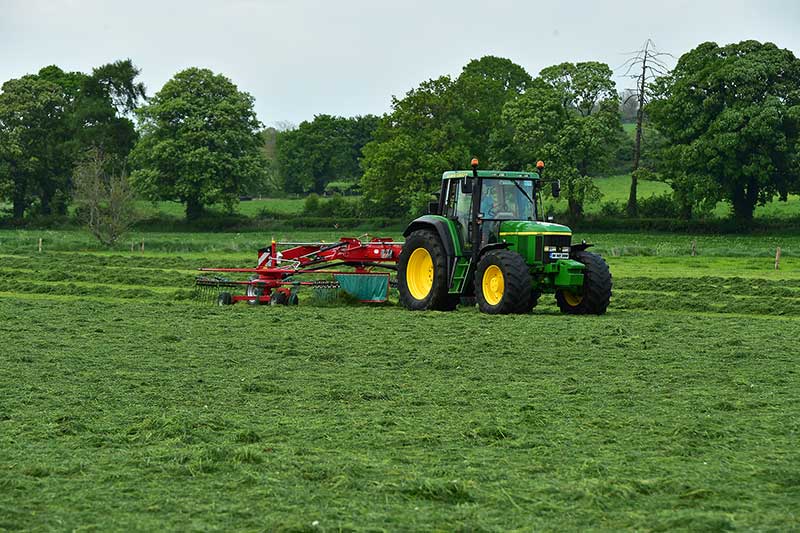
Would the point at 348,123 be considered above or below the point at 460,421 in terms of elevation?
above

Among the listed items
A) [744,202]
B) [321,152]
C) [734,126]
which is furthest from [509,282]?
[321,152]

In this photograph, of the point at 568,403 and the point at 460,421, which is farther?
the point at 568,403

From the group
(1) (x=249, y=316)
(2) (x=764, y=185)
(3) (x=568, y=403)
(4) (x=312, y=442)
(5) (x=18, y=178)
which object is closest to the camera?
(4) (x=312, y=442)

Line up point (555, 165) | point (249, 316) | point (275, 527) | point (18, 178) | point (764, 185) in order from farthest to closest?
point (18, 178)
point (555, 165)
point (764, 185)
point (249, 316)
point (275, 527)

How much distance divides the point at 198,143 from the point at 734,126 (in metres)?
28.0

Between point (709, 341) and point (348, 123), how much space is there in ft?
264

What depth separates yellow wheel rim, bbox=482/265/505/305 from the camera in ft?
63.4

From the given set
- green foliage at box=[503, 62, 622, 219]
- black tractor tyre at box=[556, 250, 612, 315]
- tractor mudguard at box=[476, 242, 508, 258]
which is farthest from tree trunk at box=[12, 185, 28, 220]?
black tractor tyre at box=[556, 250, 612, 315]

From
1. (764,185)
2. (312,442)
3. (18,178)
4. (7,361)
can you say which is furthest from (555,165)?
(312,442)

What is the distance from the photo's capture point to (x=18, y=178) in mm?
65688

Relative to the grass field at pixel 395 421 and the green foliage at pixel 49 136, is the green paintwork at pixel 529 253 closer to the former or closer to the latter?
the grass field at pixel 395 421

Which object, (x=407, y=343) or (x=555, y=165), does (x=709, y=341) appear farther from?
(x=555, y=165)

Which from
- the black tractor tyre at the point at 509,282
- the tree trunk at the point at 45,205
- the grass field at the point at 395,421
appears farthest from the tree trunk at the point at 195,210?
the black tractor tyre at the point at 509,282

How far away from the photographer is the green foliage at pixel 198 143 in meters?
61.2
